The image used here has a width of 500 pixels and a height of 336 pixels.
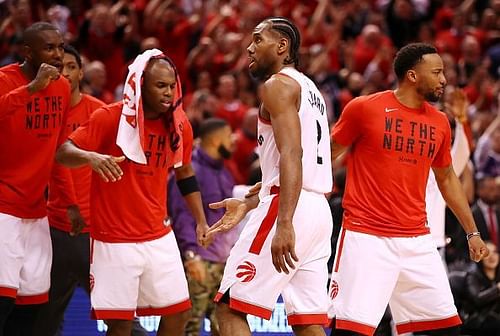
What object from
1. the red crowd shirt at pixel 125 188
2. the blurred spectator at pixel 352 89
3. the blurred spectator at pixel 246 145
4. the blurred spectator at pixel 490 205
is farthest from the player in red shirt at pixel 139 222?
the blurred spectator at pixel 352 89

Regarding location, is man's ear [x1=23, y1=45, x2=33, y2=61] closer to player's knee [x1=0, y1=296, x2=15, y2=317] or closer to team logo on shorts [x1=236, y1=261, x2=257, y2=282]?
player's knee [x1=0, y1=296, x2=15, y2=317]

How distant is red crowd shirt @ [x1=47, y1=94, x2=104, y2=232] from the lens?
735 cm

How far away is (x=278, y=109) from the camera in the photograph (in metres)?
5.61

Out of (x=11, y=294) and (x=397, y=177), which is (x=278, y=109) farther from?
(x=11, y=294)

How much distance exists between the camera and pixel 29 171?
23.1ft

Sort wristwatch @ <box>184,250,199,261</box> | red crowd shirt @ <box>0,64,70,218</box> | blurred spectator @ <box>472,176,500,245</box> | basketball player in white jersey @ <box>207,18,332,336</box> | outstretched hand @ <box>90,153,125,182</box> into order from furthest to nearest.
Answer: blurred spectator @ <box>472,176,500,245</box>, wristwatch @ <box>184,250,199,261</box>, red crowd shirt @ <box>0,64,70,218</box>, outstretched hand @ <box>90,153,125,182</box>, basketball player in white jersey @ <box>207,18,332,336</box>

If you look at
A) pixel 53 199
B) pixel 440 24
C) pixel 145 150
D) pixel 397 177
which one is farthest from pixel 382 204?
pixel 440 24

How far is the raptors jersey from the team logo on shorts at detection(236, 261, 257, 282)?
16.3 inches

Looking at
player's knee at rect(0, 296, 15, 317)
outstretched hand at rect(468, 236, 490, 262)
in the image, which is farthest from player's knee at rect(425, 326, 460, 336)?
player's knee at rect(0, 296, 15, 317)

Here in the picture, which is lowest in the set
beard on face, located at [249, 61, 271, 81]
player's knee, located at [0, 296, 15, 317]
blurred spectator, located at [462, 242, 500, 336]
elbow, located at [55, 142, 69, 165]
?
blurred spectator, located at [462, 242, 500, 336]

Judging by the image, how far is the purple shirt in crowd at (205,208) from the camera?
8.73 metres

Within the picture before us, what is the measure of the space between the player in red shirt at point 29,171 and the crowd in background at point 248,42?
175 inches

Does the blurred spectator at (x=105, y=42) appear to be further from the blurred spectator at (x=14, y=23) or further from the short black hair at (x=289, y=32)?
the short black hair at (x=289, y=32)

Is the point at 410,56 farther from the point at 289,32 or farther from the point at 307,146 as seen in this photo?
the point at 307,146
